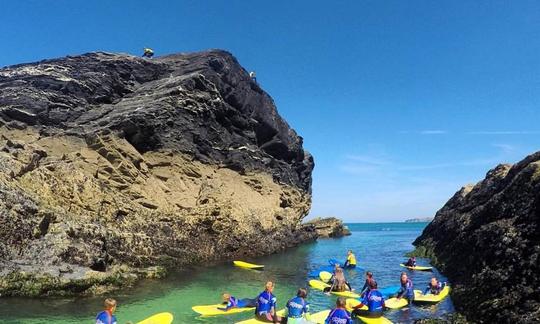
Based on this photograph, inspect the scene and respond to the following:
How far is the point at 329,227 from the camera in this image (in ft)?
275

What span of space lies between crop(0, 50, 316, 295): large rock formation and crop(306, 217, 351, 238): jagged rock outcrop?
82.4ft

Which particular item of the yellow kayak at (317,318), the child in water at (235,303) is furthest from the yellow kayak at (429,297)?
the child in water at (235,303)

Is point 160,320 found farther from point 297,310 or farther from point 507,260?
point 507,260

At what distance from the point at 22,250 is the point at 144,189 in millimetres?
13005

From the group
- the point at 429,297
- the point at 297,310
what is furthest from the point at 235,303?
the point at 429,297

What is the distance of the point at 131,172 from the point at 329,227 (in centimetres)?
5747

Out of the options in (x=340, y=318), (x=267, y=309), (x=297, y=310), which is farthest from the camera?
(x=267, y=309)

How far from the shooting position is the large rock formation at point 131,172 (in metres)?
21.0

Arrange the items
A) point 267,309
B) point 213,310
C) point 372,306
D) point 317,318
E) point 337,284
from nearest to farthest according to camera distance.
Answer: point 267,309 < point 317,318 < point 372,306 < point 213,310 < point 337,284

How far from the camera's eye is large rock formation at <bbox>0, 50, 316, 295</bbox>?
20953 millimetres

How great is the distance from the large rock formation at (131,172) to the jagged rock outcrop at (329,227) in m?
25.1

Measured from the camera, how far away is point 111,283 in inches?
835

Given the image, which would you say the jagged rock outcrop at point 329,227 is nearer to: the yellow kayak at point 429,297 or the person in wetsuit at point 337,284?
the person in wetsuit at point 337,284

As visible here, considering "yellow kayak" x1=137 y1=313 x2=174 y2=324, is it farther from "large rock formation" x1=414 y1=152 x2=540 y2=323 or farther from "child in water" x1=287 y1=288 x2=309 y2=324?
"large rock formation" x1=414 y1=152 x2=540 y2=323
